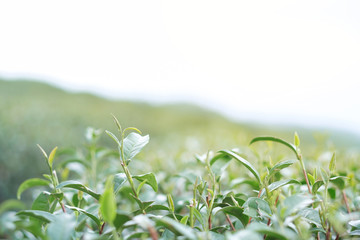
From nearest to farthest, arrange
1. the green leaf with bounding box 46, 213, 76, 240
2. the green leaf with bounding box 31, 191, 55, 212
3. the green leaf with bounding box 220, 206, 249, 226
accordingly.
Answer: the green leaf with bounding box 46, 213, 76, 240, the green leaf with bounding box 220, 206, 249, 226, the green leaf with bounding box 31, 191, 55, 212

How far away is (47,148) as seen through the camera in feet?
13.3

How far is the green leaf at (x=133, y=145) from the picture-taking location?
89 centimetres

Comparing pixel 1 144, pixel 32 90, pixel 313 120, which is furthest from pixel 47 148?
pixel 313 120

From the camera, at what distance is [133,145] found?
92cm

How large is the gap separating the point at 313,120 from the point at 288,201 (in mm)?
9659

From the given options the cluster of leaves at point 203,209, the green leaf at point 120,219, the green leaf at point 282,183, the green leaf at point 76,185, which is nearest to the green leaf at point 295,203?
the cluster of leaves at point 203,209

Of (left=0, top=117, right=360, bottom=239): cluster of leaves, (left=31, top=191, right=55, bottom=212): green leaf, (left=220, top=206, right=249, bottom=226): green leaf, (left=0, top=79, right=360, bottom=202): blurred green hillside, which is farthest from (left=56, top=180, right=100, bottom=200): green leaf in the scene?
(left=0, top=79, right=360, bottom=202): blurred green hillside

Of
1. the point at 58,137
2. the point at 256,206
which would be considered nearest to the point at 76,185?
the point at 256,206

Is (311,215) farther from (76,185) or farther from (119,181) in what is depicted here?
(76,185)

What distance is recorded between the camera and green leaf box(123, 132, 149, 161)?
0.89 meters

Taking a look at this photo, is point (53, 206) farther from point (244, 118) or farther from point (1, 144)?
point (244, 118)

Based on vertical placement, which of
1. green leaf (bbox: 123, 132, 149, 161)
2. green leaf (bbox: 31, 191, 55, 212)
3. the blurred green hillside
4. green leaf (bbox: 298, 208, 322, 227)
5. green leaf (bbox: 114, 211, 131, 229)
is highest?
green leaf (bbox: 123, 132, 149, 161)

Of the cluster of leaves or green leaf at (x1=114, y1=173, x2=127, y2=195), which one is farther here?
green leaf at (x1=114, y1=173, x2=127, y2=195)

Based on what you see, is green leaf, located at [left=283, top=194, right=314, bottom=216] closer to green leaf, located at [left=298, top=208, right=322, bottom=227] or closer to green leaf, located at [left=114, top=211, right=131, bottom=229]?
green leaf, located at [left=298, top=208, right=322, bottom=227]
